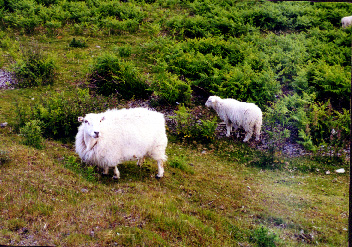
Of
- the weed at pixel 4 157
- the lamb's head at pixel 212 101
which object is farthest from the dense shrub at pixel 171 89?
the weed at pixel 4 157

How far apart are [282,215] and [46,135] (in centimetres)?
746

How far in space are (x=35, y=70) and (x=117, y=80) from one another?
349 centimetres

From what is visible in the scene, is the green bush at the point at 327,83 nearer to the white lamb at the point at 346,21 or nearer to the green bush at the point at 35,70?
the white lamb at the point at 346,21

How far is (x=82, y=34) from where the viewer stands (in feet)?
60.0

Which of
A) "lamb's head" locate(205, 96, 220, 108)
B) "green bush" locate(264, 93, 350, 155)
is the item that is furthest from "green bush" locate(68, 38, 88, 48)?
"green bush" locate(264, 93, 350, 155)

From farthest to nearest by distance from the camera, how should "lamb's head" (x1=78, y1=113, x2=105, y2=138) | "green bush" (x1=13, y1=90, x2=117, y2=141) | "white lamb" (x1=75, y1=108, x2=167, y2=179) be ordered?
"green bush" (x1=13, y1=90, x2=117, y2=141) < "white lamb" (x1=75, y1=108, x2=167, y2=179) < "lamb's head" (x1=78, y1=113, x2=105, y2=138)

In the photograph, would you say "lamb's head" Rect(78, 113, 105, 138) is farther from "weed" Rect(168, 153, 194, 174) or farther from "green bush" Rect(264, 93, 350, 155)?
"green bush" Rect(264, 93, 350, 155)

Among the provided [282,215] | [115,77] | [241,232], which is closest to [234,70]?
[115,77]

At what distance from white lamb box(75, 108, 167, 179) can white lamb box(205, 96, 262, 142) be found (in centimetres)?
383

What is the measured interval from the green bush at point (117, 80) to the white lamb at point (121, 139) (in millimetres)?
4482

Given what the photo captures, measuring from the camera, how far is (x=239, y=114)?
10812 millimetres

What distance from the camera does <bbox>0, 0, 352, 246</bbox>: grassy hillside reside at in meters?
5.64

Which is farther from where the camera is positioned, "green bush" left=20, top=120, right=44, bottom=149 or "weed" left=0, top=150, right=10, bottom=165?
"green bush" left=20, top=120, right=44, bottom=149

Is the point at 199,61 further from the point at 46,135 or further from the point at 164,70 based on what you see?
the point at 46,135
